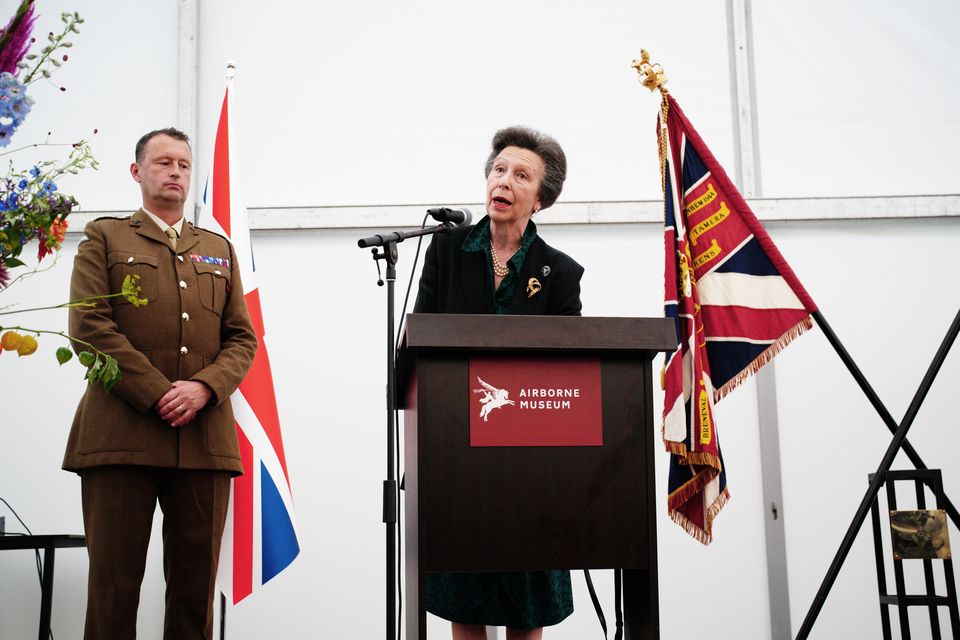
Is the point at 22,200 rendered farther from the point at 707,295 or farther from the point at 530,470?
the point at 707,295

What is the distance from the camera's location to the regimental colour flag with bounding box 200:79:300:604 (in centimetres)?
294

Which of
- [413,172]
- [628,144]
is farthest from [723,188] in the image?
[413,172]

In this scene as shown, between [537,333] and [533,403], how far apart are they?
5.0 inches

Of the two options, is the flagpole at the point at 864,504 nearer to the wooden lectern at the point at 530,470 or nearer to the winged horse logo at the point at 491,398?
the wooden lectern at the point at 530,470

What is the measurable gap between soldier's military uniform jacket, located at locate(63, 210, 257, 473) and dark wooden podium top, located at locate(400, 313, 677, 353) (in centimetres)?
108

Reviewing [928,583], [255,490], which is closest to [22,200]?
[255,490]

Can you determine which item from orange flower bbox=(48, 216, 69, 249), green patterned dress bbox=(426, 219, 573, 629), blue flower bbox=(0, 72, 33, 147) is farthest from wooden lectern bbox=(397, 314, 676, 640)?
blue flower bbox=(0, 72, 33, 147)

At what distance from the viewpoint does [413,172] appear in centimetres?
399

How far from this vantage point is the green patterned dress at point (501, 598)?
206 cm

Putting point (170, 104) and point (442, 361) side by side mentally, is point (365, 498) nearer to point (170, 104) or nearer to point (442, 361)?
point (170, 104)

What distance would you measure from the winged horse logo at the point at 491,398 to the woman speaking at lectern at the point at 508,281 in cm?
54

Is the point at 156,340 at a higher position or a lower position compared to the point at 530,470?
higher

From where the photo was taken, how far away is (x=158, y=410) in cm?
246

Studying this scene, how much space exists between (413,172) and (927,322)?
2247 millimetres
